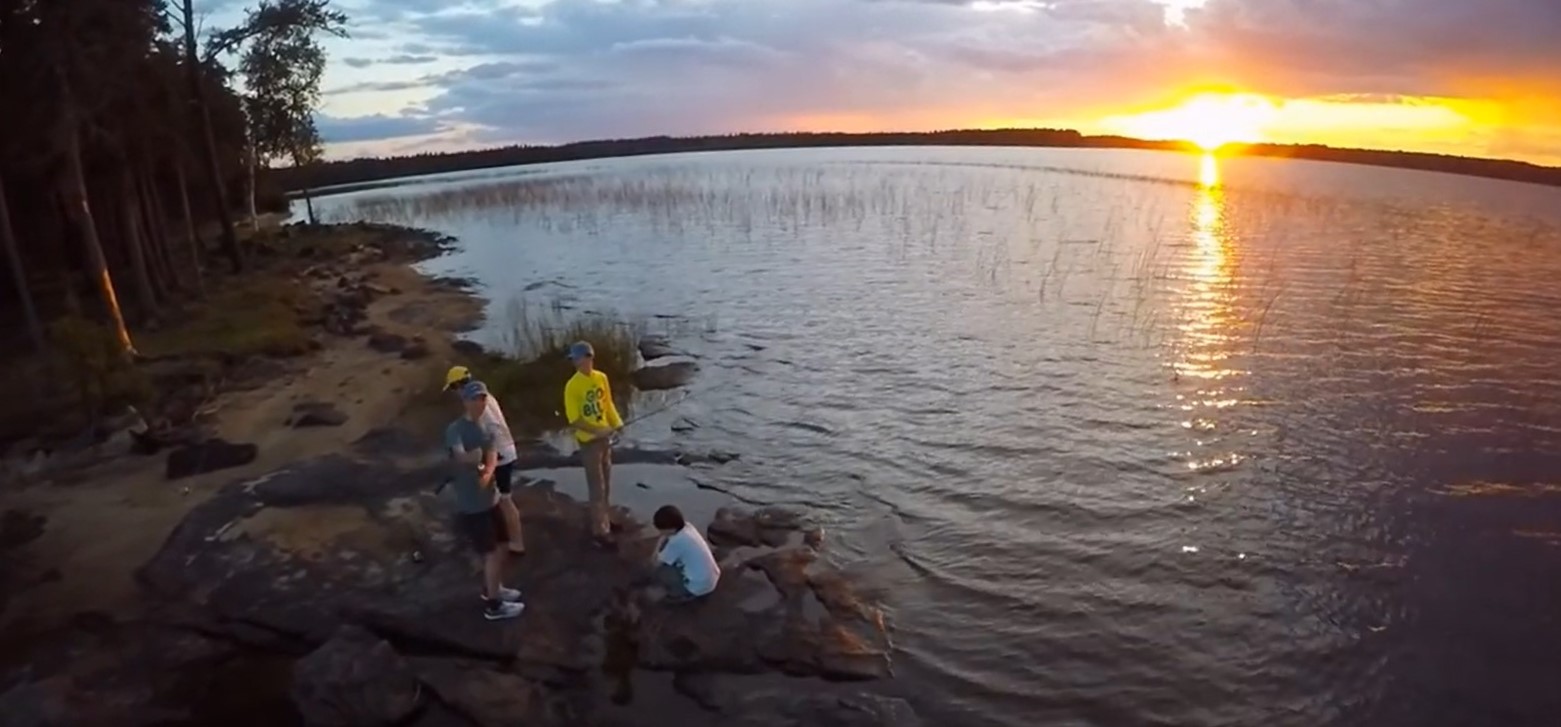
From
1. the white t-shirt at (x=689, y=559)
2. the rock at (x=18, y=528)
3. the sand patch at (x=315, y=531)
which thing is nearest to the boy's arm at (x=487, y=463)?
the white t-shirt at (x=689, y=559)

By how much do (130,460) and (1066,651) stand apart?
52.4 feet

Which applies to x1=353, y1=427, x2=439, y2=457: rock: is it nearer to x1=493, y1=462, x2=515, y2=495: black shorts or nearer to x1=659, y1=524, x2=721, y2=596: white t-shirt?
x1=493, y1=462, x2=515, y2=495: black shorts

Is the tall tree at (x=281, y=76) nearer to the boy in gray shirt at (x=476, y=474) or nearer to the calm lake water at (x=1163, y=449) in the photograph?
the calm lake water at (x=1163, y=449)

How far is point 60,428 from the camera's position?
1947cm

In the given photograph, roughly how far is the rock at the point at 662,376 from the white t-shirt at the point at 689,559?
37.8 feet

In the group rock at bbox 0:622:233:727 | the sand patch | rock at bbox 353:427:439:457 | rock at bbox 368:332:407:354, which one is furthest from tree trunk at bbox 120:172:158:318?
rock at bbox 0:622:233:727

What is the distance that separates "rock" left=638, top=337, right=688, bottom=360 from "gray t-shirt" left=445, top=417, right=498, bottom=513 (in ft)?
51.7

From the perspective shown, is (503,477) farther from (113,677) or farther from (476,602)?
(113,677)

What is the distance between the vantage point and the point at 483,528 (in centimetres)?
1168

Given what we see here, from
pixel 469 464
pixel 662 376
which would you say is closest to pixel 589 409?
pixel 469 464

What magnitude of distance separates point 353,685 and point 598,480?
4.30 m

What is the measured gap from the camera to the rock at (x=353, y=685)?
34.0ft

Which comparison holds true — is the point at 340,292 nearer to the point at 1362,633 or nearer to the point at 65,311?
the point at 65,311

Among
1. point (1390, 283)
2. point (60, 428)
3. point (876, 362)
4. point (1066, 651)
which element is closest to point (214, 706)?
point (1066, 651)
